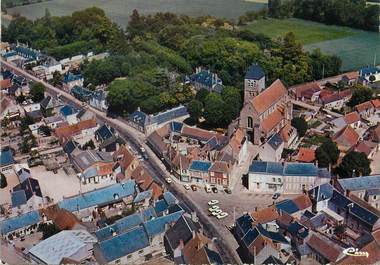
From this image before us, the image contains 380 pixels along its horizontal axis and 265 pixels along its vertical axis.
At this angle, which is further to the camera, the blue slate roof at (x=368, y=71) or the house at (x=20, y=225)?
the blue slate roof at (x=368, y=71)

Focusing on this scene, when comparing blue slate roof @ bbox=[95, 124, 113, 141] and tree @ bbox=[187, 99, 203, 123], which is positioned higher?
tree @ bbox=[187, 99, 203, 123]

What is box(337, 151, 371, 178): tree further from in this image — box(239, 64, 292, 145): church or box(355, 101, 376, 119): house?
box(355, 101, 376, 119): house

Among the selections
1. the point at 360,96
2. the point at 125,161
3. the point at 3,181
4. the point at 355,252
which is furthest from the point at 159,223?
the point at 360,96

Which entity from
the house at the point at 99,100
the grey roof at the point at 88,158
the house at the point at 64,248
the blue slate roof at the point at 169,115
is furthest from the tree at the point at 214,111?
the house at the point at 64,248

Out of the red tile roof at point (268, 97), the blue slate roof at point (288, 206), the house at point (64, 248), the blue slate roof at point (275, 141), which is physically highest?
the red tile roof at point (268, 97)

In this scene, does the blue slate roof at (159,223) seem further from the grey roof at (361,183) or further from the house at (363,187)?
the grey roof at (361,183)

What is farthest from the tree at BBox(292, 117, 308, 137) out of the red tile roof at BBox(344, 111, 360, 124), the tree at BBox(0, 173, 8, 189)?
the tree at BBox(0, 173, 8, 189)

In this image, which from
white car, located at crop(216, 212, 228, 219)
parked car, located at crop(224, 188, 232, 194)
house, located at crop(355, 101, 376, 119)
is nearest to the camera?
white car, located at crop(216, 212, 228, 219)
